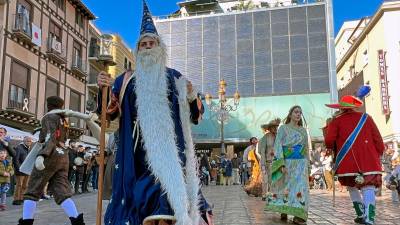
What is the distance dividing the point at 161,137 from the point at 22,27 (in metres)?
22.2

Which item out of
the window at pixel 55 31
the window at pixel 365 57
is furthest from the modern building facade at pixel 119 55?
the window at pixel 365 57

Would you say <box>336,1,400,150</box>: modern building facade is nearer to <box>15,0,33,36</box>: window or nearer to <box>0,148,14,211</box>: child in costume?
<box>15,0,33,36</box>: window

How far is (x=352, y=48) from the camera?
43344 mm

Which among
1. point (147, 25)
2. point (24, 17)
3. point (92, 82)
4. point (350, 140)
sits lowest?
point (350, 140)

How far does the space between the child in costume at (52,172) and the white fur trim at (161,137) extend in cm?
215

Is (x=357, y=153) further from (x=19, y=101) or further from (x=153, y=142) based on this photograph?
(x=19, y=101)

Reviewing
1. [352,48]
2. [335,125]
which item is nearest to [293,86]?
[352,48]

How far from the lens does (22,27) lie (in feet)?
76.1

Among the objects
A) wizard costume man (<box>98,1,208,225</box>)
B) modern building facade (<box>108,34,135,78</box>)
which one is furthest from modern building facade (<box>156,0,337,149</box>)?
wizard costume man (<box>98,1,208,225</box>)

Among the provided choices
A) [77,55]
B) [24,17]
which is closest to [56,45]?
[77,55]

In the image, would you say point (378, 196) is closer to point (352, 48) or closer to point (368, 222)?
point (368, 222)

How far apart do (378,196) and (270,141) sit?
5.01 meters

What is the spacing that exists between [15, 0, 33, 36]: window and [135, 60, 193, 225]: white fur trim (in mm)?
21517

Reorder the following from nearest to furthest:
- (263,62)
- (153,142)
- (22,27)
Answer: (153,142)
(22,27)
(263,62)
